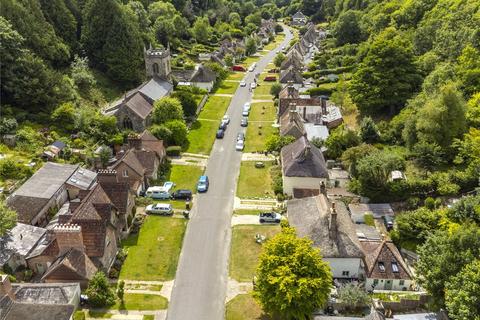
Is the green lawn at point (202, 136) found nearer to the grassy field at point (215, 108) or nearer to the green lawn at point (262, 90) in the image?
the grassy field at point (215, 108)

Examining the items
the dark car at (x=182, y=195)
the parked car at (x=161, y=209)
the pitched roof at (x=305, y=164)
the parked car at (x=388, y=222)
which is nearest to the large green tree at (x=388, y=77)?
the pitched roof at (x=305, y=164)

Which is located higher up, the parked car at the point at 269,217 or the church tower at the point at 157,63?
the church tower at the point at 157,63

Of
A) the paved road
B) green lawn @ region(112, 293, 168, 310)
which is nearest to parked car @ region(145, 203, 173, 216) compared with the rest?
the paved road

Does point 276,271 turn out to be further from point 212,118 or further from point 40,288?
point 212,118

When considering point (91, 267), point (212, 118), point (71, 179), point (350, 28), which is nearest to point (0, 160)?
point (71, 179)

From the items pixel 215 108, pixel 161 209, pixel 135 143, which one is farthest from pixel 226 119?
pixel 161 209

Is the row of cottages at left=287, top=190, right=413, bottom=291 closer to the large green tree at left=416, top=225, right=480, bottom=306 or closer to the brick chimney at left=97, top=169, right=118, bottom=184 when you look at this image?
the large green tree at left=416, top=225, right=480, bottom=306

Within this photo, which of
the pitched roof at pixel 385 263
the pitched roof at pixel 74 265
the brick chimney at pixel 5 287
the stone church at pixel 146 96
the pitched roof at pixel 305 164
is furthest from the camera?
the stone church at pixel 146 96

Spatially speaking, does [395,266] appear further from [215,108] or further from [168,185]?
[215,108]
